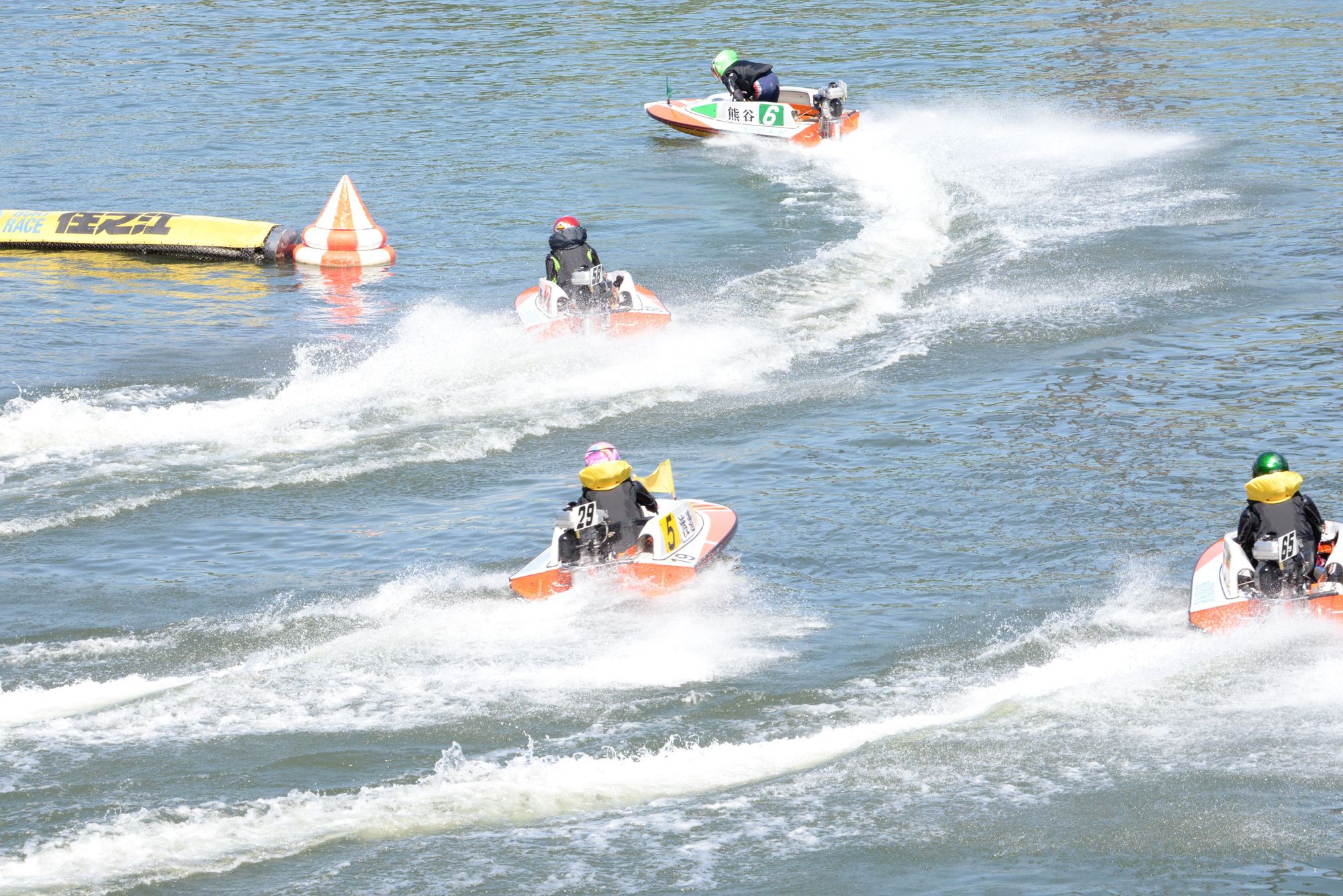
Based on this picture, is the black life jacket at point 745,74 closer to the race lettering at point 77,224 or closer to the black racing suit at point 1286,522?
the race lettering at point 77,224

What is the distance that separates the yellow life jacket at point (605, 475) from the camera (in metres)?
14.1

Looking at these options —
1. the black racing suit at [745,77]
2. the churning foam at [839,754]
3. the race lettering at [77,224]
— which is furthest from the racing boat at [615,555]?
the black racing suit at [745,77]

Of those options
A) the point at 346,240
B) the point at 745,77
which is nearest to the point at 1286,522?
the point at 346,240

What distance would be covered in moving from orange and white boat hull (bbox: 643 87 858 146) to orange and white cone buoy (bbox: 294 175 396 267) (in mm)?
9507

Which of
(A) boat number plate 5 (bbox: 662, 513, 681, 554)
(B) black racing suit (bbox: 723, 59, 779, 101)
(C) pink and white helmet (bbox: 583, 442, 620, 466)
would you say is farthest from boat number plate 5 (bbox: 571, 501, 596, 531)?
(B) black racing suit (bbox: 723, 59, 779, 101)

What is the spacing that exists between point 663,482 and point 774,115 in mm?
19250

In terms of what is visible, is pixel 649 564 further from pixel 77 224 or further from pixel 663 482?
pixel 77 224

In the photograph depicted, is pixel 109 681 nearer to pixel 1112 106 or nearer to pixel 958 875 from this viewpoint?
pixel 958 875

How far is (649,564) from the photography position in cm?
1409

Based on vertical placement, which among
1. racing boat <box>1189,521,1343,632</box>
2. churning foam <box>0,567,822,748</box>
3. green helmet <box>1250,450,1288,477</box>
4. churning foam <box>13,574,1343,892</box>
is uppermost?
green helmet <box>1250,450,1288,477</box>

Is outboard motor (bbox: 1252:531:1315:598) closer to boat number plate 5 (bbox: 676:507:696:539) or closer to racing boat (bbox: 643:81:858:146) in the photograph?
boat number plate 5 (bbox: 676:507:696:539)

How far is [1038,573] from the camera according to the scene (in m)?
14.2

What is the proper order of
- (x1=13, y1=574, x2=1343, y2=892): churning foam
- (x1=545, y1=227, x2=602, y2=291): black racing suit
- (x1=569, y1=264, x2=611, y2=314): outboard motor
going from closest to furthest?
(x1=13, y1=574, x2=1343, y2=892): churning foam < (x1=569, y1=264, x2=611, y2=314): outboard motor < (x1=545, y1=227, x2=602, y2=291): black racing suit

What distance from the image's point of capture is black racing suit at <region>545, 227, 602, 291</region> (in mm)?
21719
